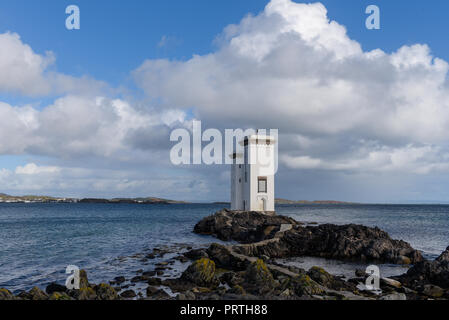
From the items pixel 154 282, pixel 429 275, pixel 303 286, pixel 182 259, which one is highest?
pixel 303 286

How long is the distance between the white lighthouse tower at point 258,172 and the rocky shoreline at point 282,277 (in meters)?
14.8

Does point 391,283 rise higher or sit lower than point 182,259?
higher

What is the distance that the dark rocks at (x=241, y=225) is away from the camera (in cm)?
3313

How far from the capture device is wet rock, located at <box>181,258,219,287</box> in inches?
648

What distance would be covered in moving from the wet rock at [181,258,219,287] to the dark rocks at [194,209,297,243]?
14662 millimetres

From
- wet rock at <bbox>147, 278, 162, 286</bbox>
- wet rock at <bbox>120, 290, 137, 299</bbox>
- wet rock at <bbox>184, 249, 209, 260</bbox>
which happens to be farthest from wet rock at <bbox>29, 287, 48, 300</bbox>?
wet rock at <bbox>184, 249, 209, 260</bbox>

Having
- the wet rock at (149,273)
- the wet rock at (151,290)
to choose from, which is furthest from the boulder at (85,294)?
the wet rock at (149,273)

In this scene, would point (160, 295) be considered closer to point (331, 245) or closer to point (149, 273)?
point (149, 273)

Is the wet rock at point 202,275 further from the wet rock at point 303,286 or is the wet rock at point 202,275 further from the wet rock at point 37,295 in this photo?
the wet rock at point 37,295

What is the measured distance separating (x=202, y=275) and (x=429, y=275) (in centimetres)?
1213

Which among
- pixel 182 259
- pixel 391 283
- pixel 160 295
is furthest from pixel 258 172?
pixel 160 295

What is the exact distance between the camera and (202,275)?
658 inches

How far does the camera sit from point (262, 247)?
26422mm
